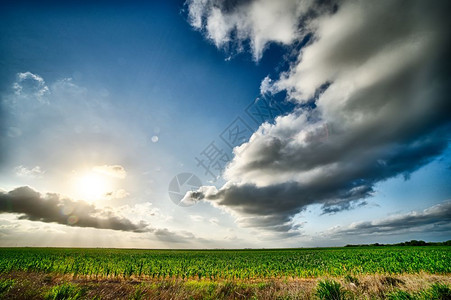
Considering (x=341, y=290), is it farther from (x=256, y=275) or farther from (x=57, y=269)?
(x=57, y=269)

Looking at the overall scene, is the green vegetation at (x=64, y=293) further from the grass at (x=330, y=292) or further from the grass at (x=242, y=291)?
the grass at (x=330, y=292)

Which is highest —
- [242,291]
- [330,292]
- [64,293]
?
[330,292]

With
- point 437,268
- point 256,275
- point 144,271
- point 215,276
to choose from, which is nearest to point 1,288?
point 144,271

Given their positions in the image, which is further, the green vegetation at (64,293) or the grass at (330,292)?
the grass at (330,292)

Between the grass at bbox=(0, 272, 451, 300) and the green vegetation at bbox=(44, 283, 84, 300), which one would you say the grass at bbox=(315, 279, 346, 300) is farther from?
the green vegetation at bbox=(44, 283, 84, 300)

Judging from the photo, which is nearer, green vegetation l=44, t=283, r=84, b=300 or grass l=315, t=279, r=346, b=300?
green vegetation l=44, t=283, r=84, b=300

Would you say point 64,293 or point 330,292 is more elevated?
point 330,292

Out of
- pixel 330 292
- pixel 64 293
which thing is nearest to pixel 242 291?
pixel 330 292

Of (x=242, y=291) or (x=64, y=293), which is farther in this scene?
(x=242, y=291)

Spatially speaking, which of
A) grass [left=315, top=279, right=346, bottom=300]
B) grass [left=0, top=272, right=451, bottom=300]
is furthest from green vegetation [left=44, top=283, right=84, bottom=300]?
grass [left=315, top=279, right=346, bottom=300]

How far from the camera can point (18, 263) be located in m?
20.1

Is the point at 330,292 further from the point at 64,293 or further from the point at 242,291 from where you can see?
the point at 64,293

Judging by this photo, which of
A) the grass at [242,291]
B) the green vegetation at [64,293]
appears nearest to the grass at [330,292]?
the grass at [242,291]

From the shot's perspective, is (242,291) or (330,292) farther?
(242,291)
